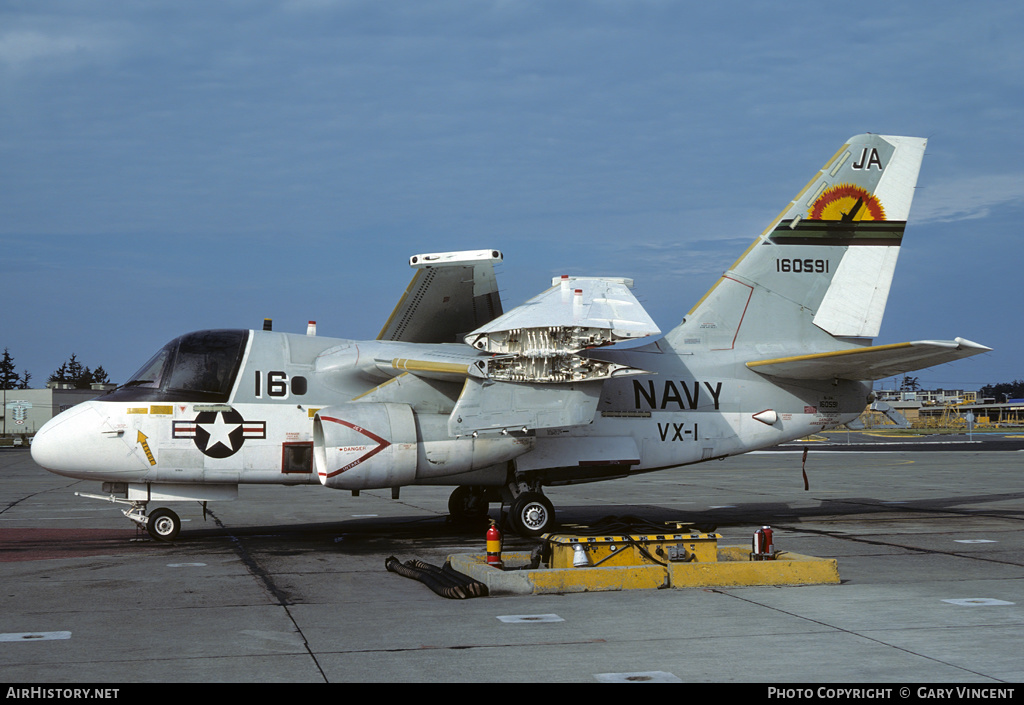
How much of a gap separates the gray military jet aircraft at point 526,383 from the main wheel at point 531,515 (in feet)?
0.10

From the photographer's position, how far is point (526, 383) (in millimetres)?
13289

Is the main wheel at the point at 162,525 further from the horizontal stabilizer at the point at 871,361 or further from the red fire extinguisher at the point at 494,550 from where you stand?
the horizontal stabilizer at the point at 871,361

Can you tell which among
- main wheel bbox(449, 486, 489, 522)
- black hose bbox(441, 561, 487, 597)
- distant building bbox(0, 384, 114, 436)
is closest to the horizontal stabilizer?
main wheel bbox(449, 486, 489, 522)

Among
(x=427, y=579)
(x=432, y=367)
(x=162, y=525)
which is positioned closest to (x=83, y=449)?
(x=162, y=525)

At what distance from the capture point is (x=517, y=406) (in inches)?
523

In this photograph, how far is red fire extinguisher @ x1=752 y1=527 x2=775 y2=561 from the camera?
34.5ft

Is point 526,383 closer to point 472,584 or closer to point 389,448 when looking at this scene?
point 389,448

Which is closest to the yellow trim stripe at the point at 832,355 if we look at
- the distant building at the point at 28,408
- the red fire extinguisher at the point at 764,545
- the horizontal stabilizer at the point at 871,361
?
the horizontal stabilizer at the point at 871,361

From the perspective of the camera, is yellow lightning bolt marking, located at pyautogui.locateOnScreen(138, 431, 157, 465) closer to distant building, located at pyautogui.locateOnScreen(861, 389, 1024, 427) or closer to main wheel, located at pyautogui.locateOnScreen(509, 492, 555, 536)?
main wheel, located at pyautogui.locateOnScreen(509, 492, 555, 536)

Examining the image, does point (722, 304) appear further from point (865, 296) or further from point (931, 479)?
point (931, 479)

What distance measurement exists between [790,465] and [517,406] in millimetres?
23237

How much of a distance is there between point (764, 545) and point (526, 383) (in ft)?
13.9

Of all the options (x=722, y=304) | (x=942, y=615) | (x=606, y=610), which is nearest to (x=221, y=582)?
(x=606, y=610)

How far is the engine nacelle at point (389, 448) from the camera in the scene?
42.3 feet
